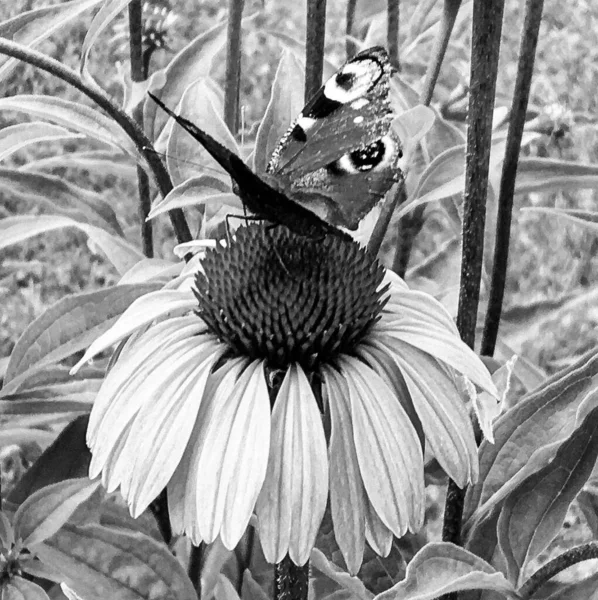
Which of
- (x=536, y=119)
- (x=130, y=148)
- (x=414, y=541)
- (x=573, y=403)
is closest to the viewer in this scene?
(x=573, y=403)

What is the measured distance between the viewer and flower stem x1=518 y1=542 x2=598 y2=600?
0.85 meters

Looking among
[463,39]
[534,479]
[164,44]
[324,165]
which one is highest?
[463,39]

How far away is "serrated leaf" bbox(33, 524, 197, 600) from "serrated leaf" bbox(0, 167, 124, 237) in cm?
57

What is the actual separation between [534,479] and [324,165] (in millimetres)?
382

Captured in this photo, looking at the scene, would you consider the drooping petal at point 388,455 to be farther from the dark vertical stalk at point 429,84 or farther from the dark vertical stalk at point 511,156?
the dark vertical stalk at point 429,84

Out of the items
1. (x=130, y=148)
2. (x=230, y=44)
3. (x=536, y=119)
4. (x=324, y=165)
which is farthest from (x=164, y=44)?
(x=324, y=165)

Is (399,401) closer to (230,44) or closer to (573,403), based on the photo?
(573,403)

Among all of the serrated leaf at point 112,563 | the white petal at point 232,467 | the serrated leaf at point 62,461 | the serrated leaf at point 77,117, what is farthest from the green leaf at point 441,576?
the serrated leaf at point 77,117

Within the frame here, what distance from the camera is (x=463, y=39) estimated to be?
84.0 inches

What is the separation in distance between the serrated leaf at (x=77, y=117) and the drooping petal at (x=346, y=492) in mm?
552

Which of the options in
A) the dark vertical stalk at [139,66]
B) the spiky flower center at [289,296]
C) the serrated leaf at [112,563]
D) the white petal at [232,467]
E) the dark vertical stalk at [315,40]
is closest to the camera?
the white petal at [232,467]

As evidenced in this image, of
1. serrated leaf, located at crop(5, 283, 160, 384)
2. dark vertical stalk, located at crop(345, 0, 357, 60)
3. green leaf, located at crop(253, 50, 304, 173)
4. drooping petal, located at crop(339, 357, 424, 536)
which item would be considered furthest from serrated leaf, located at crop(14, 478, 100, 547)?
dark vertical stalk, located at crop(345, 0, 357, 60)

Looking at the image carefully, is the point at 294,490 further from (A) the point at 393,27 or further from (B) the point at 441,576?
(A) the point at 393,27

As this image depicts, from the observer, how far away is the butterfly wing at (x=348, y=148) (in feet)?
2.94
